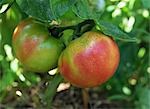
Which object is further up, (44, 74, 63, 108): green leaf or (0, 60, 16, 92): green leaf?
(44, 74, 63, 108): green leaf

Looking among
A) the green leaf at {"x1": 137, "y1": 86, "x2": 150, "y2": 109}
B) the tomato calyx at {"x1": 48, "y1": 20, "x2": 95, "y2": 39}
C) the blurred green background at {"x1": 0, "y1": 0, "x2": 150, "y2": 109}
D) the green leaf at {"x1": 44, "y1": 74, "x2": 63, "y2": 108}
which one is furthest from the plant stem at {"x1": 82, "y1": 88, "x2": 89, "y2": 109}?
the tomato calyx at {"x1": 48, "y1": 20, "x2": 95, "y2": 39}

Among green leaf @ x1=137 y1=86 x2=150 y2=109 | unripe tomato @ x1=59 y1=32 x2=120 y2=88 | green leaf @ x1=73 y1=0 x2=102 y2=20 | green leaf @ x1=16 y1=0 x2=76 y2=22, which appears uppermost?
green leaf @ x1=16 y1=0 x2=76 y2=22

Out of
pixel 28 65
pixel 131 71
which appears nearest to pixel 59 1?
pixel 28 65

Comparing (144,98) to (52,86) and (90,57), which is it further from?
(90,57)

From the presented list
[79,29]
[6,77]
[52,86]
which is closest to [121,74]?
[6,77]

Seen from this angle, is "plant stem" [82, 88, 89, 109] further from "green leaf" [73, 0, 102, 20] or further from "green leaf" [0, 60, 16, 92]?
"green leaf" [73, 0, 102, 20]

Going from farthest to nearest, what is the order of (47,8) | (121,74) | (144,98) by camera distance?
(121,74) → (144,98) → (47,8)
